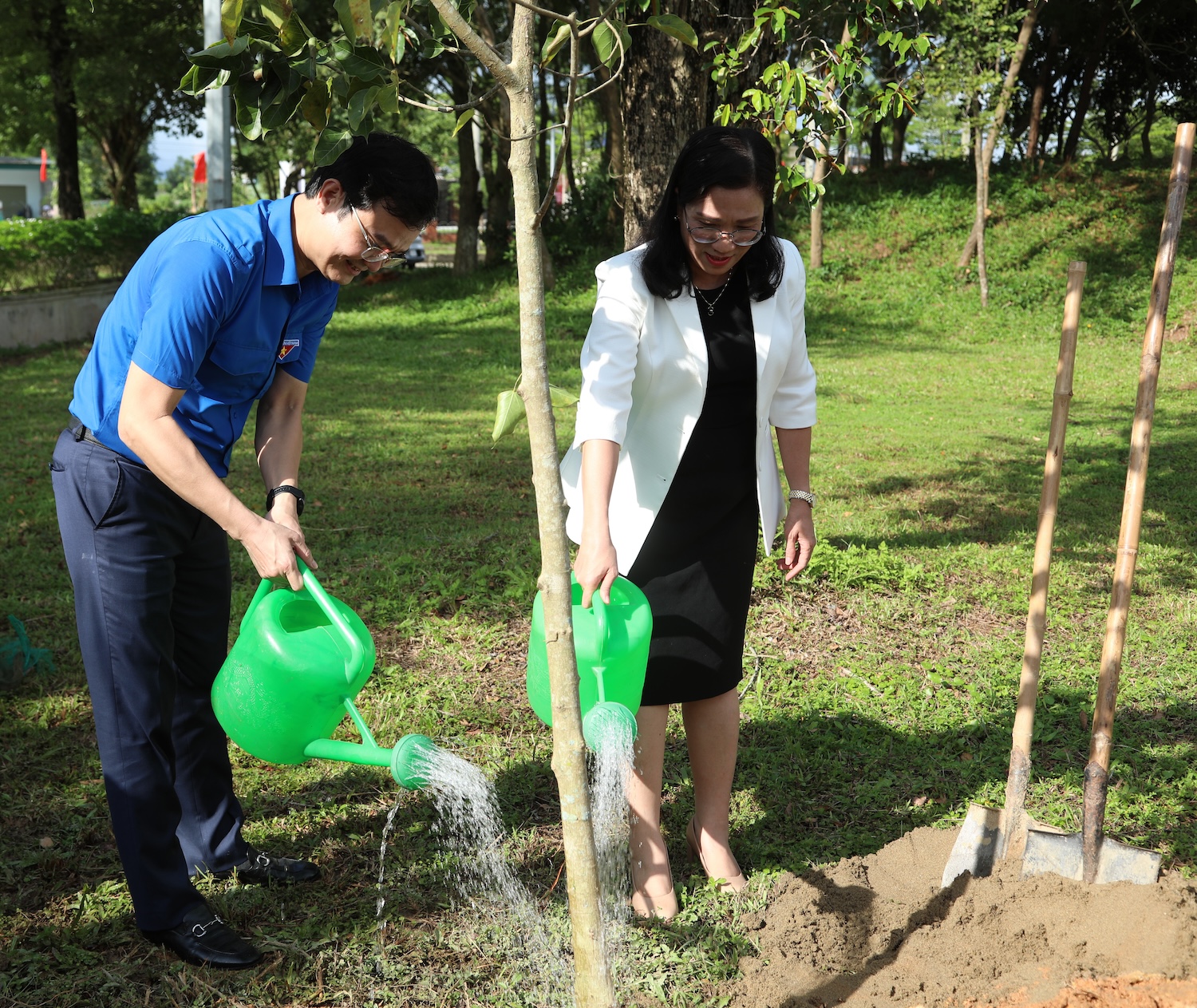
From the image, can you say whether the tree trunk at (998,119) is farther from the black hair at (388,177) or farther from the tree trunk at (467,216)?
the black hair at (388,177)

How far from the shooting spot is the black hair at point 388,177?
193 cm

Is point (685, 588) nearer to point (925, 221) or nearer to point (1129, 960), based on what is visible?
point (1129, 960)

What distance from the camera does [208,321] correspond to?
1965mm

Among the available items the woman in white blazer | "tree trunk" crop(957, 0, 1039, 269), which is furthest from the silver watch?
"tree trunk" crop(957, 0, 1039, 269)

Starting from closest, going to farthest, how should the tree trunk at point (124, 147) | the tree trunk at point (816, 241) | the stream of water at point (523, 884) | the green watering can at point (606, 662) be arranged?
the green watering can at point (606, 662) → the stream of water at point (523, 884) → the tree trunk at point (816, 241) → the tree trunk at point (124, 147)

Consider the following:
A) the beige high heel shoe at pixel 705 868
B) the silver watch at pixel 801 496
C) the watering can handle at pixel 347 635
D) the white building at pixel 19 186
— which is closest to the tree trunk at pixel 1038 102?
the silver watch at pixel 801 496

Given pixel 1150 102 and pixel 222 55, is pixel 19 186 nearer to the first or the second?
pixel 1150 102

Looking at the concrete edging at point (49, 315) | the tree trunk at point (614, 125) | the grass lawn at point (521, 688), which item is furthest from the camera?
the concrete edging at point (49, 315)

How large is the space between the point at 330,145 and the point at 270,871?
1.83 m

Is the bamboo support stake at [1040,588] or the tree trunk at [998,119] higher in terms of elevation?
the tree trunk at [998,119]

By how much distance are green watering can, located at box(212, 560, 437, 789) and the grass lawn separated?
0.63m

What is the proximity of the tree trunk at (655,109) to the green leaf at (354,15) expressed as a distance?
3.05 meters

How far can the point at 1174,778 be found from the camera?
3.05 m

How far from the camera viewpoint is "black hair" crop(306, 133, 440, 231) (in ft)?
6.34
